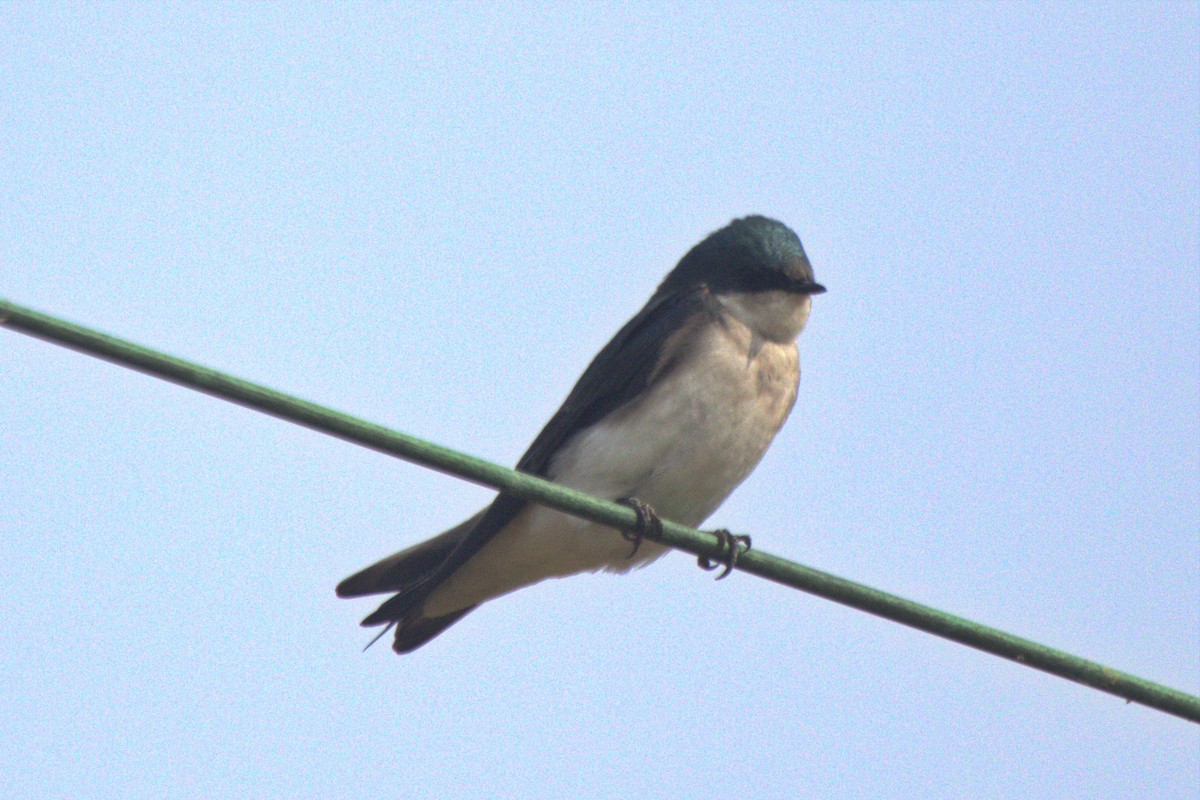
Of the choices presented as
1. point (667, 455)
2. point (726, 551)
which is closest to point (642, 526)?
point (726, 551)

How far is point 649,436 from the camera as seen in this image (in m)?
6.16

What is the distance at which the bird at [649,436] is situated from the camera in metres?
6.18

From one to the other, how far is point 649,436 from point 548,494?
91.6 inches

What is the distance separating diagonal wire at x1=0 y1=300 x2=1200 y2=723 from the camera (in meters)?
3.17

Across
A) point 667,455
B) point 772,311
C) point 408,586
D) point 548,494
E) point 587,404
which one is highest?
point 772,311

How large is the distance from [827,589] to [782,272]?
9.88 feet

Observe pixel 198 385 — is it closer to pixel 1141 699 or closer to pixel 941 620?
pixel 941 620

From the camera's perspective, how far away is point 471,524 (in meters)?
6.69

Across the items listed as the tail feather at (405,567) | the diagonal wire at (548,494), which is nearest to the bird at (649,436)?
the tail feather at (405,567)

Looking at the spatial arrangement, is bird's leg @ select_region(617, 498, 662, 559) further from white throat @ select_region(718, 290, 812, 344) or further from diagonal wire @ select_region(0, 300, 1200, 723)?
white throat @ select_region(718, 290, 812, 344)

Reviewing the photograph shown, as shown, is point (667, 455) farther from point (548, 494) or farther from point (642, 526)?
point (548, 494)

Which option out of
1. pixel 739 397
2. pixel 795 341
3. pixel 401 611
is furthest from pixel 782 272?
pixel 401 611

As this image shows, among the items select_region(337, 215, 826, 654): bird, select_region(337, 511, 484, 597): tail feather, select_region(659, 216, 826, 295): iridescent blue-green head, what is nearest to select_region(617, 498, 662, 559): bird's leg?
select_region(337, 215, 826, 654): bird

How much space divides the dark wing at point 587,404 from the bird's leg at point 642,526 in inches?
18.9
